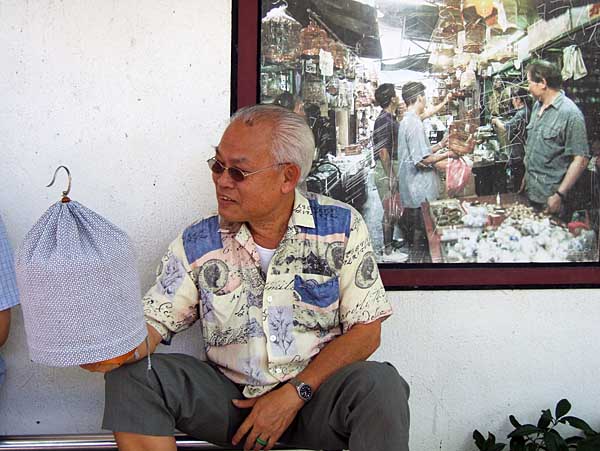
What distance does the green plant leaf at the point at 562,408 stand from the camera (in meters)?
3.13

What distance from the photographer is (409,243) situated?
10.1ft

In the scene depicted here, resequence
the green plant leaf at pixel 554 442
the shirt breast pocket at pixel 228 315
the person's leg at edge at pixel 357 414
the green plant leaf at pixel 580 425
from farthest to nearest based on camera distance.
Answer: the green plant leaf at pixel 580 425
the green plant leaf at pixel 554 442
the shirt breast pocket at pixel 228 315
the person's leg at edge at pixel 357 414

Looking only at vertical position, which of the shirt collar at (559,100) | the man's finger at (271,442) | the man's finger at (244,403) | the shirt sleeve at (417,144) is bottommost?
the man's finger at (271,442)

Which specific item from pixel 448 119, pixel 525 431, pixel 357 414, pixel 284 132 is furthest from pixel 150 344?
pixel 525 431

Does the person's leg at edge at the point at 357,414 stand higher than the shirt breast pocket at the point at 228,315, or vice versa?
the shirt breast pocket at the point at 228,315

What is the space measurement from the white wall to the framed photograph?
144 mm

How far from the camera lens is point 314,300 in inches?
103

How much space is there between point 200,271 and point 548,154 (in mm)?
1424

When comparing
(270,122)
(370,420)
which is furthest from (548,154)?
(370,420)

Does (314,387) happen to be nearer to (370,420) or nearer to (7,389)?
(370,420)

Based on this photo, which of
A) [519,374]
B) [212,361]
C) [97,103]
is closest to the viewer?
[212,361]

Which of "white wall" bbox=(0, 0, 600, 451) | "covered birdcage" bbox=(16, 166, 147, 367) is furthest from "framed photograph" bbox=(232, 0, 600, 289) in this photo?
"covered birdcage" bbox=(16, 166, 147, 367)

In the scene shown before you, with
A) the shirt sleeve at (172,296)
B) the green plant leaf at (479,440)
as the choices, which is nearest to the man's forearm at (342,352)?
the shirt sleeve at (172,296)

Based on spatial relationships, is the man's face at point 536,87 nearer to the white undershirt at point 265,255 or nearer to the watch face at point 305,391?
the white undershirt at point 265,255
